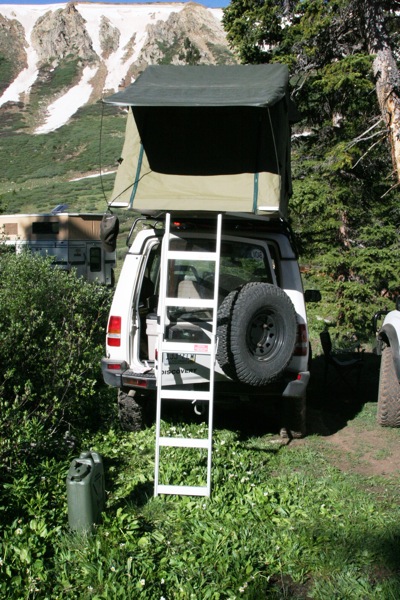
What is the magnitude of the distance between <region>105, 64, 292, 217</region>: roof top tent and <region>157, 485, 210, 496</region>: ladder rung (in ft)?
6.95

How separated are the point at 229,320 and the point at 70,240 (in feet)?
38.1

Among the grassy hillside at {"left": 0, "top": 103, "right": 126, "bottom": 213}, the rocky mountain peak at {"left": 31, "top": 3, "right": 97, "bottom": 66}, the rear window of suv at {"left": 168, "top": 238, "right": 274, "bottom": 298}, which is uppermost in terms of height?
the rocky mountain peak at {"left": 31, "top": 3, "right": 97, "bottom": 66}

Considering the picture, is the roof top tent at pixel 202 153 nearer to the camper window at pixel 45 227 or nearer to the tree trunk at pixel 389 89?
the tree trunk at pixel 389 89

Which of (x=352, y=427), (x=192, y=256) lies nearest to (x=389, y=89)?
(x=352, y=427)

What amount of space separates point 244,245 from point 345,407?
2.54 metres

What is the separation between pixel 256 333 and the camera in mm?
5145

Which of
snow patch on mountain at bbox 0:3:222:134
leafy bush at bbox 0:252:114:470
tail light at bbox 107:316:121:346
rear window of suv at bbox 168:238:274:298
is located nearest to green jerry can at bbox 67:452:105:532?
leafy bush at bbox 0:252:114:470

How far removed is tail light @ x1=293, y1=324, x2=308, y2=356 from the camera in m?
5.50

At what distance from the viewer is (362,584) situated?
3.36 meters

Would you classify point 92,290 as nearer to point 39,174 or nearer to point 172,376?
point 172,376

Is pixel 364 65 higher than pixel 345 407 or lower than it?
higher

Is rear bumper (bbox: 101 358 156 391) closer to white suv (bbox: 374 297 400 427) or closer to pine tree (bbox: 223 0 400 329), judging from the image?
white suv (bbox: 374 297 400 427)

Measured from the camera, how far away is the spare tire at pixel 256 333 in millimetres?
4926

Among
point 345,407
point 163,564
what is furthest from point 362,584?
point 345,407
